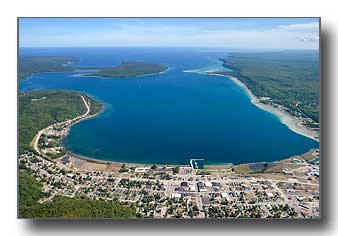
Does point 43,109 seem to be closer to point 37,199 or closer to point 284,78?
point 37,199

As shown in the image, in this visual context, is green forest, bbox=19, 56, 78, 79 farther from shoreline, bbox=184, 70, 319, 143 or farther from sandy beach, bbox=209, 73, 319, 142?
Result: sandy beach, bbox=209, 73, 319, 142

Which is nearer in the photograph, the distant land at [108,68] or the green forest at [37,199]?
the green forest at [37,199]

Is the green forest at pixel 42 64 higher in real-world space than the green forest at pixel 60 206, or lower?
higher

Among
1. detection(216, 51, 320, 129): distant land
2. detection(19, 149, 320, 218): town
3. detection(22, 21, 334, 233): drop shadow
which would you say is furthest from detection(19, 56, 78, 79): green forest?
detection(216, 51, 320, 129): distant land

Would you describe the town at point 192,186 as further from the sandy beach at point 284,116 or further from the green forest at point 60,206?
the sandy beach at point 284,116

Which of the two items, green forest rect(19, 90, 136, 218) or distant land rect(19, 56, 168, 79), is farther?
distant land rect(19, 56, 168, 79)

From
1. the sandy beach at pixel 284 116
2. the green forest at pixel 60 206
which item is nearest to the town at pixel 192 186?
the green forest at pixel 60 206

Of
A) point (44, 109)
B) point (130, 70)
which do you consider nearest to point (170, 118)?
point (130, 70)
